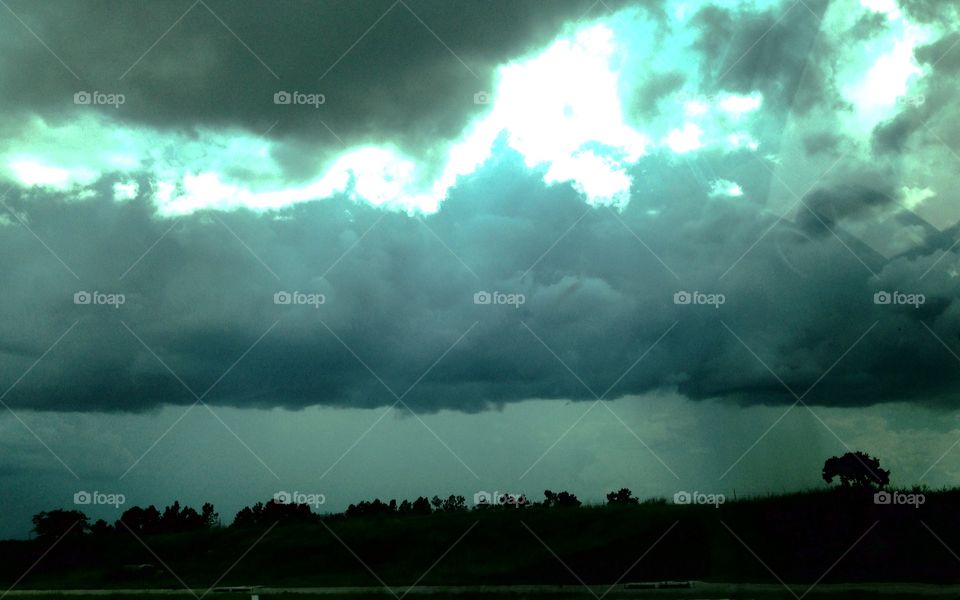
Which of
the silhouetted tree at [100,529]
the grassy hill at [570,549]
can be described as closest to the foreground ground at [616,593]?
the grassy hill at [570,549]

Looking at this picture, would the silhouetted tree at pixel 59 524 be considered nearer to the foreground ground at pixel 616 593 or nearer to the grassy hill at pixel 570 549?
the grassy hill at pixel 570 549

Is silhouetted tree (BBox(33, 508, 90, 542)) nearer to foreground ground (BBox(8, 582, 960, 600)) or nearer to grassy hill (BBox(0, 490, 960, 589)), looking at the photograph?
grassy hill (BBox(0, 490, 960, 589))

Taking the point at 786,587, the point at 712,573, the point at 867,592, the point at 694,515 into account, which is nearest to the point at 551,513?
the point at 694,515

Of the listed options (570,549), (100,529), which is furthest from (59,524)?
(570,549)

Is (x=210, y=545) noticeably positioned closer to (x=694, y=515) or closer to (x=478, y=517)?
(x=478, y=517)

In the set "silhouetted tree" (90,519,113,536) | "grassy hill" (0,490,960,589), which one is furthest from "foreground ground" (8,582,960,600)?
"silhouetted tree" (90,519,113,536)

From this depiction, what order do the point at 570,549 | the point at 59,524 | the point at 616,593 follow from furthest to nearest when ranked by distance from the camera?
1. the point at 59,524
2. the point at 570,549
3. the point at 616,593

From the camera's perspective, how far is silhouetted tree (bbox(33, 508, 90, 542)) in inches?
2783

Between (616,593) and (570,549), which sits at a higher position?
(570,549)

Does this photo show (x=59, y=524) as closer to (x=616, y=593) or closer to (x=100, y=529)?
(x=100, y=529)

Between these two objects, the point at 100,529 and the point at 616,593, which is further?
the point at 100,529

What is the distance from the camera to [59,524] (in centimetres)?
7344

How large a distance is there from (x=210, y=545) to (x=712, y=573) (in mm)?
36240

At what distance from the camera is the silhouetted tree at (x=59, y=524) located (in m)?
70.7
